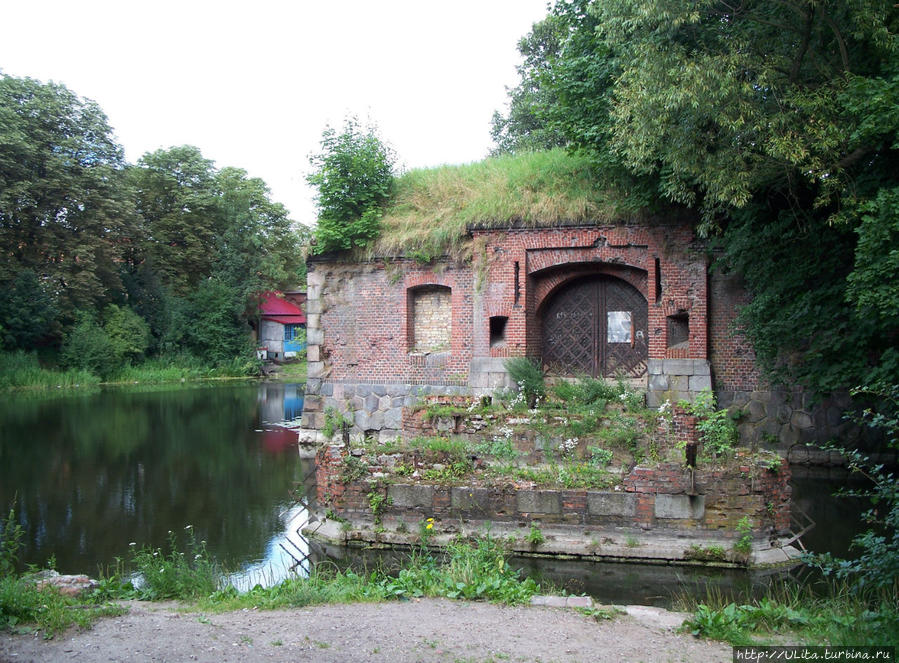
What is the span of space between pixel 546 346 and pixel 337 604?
10.4 metres

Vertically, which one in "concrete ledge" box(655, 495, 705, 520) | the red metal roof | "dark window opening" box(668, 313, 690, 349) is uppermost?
the red metal roof

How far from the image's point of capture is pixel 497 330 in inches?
602

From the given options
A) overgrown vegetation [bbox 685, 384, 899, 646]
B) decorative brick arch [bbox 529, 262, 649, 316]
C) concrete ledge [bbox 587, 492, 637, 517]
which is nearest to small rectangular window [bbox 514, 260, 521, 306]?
decorative brick arch [bbox 529, 262, 649, 316]

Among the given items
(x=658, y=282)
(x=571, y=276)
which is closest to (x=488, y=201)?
(x=571, y=276)

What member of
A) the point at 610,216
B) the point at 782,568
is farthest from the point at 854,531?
the point at 610,216

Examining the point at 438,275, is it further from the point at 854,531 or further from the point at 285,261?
the point at 285,261

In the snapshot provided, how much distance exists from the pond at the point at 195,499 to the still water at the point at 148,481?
0.03 meters

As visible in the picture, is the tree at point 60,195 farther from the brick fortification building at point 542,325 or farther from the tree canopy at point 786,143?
the tree canopy at point 786,143

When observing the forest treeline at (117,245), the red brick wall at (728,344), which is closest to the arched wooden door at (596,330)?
the red brick wall at (728,344)

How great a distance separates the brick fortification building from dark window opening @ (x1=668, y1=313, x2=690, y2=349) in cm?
2

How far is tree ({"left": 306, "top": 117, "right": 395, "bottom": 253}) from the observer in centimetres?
1619

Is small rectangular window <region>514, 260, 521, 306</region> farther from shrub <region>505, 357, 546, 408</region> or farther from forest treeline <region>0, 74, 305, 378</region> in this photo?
forest treeline <region>0, 74, 305, 378</region>

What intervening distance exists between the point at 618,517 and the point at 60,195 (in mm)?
33692

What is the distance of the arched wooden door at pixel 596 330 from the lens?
15.0m
